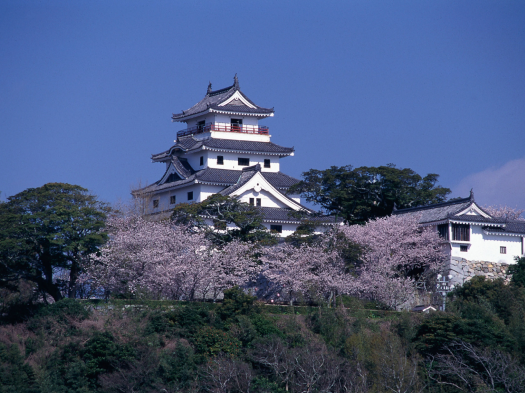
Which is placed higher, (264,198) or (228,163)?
(228,163)

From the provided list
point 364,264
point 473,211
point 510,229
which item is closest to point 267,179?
point 364,264

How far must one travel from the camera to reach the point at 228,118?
167 feet

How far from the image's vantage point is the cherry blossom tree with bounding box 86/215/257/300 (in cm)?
3612

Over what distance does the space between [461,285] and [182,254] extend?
45.4 feet

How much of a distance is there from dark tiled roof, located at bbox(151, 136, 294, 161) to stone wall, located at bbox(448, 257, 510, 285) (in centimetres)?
1380

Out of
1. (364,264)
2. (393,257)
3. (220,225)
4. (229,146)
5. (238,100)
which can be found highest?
(238,100)

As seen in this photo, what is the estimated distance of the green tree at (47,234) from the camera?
34219 mm

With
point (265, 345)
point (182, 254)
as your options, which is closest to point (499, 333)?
point (265, 345)

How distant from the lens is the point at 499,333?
32.3 metres

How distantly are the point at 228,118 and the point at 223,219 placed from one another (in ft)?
39.4

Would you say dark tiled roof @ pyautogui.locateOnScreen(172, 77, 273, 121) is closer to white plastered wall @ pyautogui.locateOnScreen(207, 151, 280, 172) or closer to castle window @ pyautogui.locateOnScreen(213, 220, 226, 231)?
white plastered wall @ pyautogui.locateOnScreen(207, 151, 280, 172)

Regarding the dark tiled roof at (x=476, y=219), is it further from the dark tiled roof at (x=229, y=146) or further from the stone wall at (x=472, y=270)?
the dark tiled roof at (x=229, y=146)

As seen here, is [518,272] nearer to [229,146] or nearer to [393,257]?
[393,257]

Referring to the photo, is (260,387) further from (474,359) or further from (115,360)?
(474,359)
